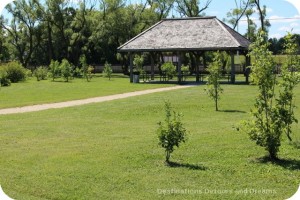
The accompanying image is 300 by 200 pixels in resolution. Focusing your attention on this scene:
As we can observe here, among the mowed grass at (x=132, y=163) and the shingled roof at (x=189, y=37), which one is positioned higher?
the shingled roof at (x=189, y=37)

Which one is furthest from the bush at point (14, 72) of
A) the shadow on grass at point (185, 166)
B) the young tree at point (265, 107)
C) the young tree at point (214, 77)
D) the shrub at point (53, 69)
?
the young tree at point (265, 107)

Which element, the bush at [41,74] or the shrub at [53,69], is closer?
the shrub at [53,69]

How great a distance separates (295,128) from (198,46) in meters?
18.3

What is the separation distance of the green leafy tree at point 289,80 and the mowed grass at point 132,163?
0.78 metres

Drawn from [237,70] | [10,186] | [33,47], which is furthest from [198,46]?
[33,47]

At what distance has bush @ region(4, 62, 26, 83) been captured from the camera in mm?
35103

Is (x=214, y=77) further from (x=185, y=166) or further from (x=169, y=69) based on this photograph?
(x=169, y=69)

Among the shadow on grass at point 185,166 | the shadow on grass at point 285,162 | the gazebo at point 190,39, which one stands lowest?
the shadow on grass at point 285,162

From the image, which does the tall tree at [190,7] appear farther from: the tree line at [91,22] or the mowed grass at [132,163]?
the mowed grass at [132,163]

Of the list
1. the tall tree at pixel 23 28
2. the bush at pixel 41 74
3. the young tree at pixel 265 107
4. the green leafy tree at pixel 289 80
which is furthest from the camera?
the tall tree at pixel 23 28

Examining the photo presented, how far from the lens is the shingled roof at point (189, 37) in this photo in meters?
28.7

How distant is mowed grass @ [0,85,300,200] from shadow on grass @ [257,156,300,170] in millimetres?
18

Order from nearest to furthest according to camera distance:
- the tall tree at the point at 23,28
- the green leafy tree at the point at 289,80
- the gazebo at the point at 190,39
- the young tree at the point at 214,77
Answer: the green leafy tree at the point at 289,80 < the young tree at the point at 214,77 < the gazebo at the point at 190,39 < the tall tree at the point at 23,28

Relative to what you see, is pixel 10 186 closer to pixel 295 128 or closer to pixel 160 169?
pixel 160 169
